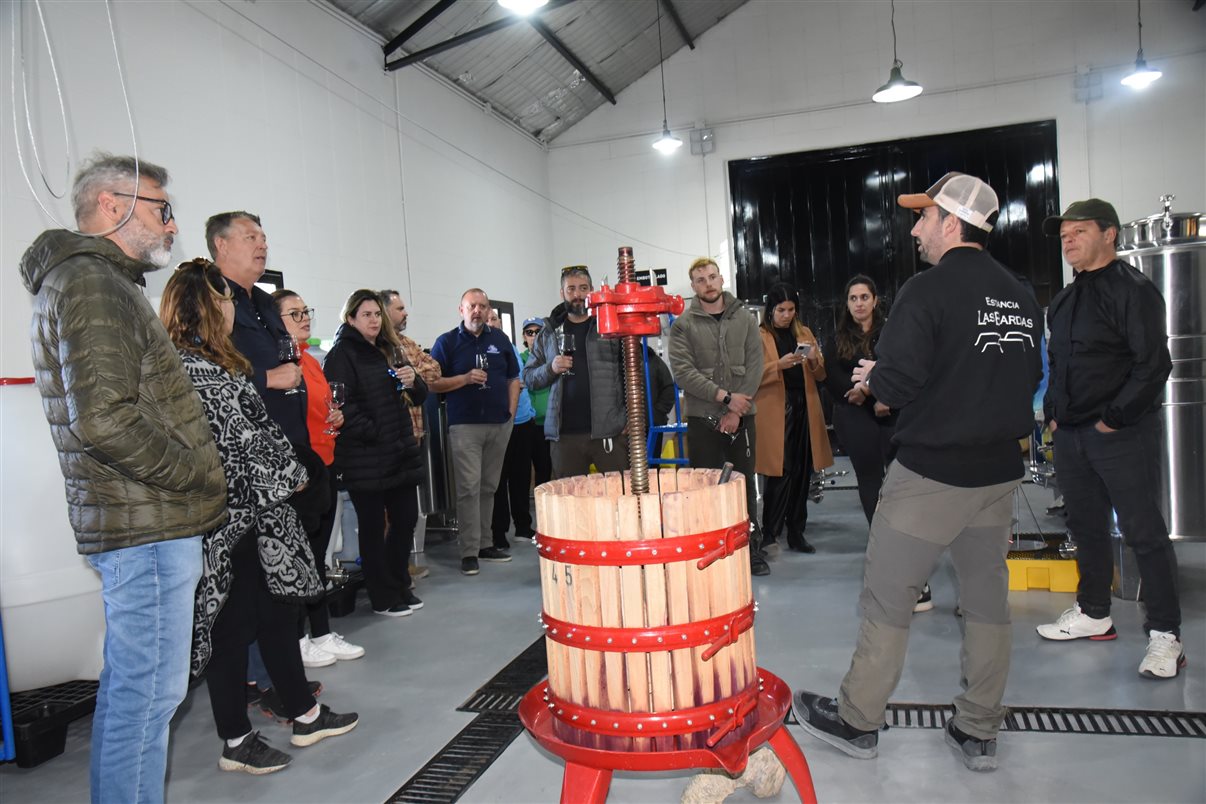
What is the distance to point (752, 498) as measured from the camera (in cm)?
521

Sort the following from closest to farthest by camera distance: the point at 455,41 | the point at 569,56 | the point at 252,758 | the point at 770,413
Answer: the point at 252,758 → the point at 770,413 → the point at 455,41 → the point at 569,56

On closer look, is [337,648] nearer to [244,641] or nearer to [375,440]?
[375,440]

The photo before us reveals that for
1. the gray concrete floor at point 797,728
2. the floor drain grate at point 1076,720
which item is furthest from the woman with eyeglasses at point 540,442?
the floor drain grate at point 1076,720

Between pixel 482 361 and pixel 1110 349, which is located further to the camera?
pixel 482 361

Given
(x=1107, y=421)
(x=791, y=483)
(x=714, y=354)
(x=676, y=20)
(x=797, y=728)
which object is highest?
(x=676, y=20)

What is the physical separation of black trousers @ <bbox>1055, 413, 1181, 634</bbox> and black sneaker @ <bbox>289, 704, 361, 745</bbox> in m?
2.86

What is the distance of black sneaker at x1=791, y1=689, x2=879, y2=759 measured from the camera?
2.51 metres

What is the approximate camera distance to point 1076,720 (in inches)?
105

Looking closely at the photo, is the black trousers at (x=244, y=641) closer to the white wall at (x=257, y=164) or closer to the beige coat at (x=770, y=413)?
the white wall at (x=257, y=164)

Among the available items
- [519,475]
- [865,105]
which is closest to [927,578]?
[519,475]

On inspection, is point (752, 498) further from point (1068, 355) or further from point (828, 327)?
point (828, 327)

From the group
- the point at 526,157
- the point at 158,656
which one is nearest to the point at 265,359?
the point at 158,656

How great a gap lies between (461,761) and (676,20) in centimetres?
957

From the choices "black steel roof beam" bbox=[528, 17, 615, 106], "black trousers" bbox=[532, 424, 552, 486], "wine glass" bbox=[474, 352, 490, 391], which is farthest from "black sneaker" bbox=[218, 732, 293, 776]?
"black steel roof beam" bbox=[528, 17, 615, 106]
